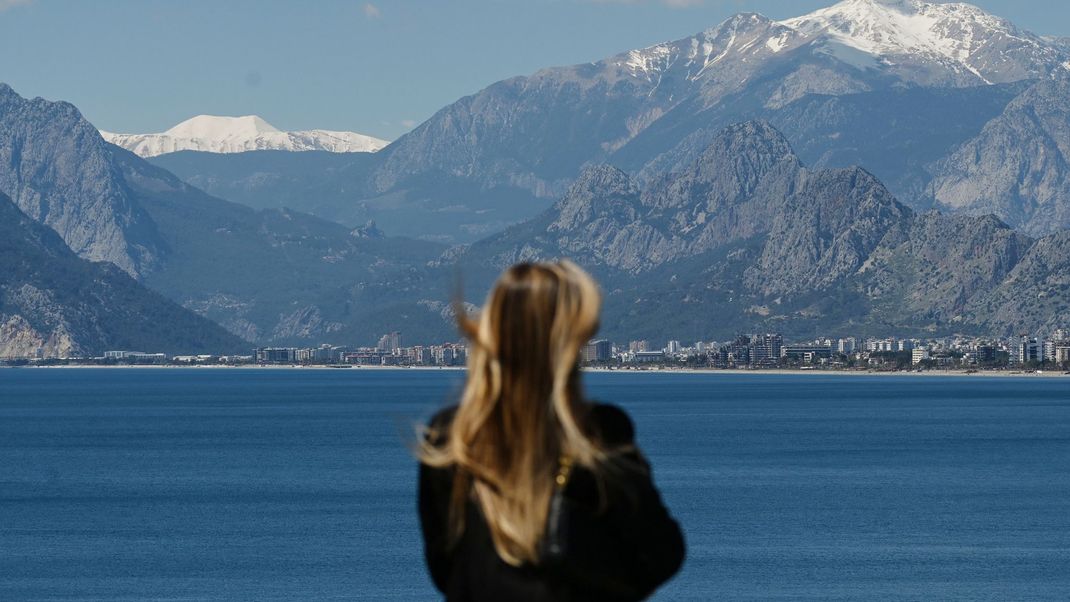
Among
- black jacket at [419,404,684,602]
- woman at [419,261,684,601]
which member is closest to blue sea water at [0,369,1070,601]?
black jacket at [419,404,684,602]

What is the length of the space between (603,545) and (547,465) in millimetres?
495

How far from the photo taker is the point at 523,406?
357 inches

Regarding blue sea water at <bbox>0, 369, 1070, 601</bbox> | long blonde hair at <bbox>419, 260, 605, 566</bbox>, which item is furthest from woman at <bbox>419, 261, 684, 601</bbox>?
blue sea water at <bbox>0, 369, 1070, 601</bbox>

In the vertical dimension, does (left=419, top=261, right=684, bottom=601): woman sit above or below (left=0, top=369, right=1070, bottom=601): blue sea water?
above

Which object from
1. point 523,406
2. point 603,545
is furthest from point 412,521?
point 523,406

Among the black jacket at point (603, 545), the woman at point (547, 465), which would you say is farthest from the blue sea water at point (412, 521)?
the woman at point (547, 465)

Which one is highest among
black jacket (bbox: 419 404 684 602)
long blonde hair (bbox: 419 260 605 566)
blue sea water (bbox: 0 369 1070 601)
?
long blonde hair (bbox: 419 260 605 566)

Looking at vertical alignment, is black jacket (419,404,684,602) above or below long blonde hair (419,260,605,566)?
below

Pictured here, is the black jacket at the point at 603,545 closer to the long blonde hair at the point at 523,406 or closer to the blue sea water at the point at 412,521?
the long blonde hair at the point at 523,406

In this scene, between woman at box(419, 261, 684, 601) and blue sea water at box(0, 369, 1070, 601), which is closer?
woman at box(419, 261, 684, 601)

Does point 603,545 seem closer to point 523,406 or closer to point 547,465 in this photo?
point 547,465

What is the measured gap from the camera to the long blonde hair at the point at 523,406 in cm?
901

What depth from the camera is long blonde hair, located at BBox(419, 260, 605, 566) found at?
9008 millimetres

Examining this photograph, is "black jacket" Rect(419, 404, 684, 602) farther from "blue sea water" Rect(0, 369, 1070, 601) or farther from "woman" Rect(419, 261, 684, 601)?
"blue sea water" Rect(0, 369, 1070, 601)
